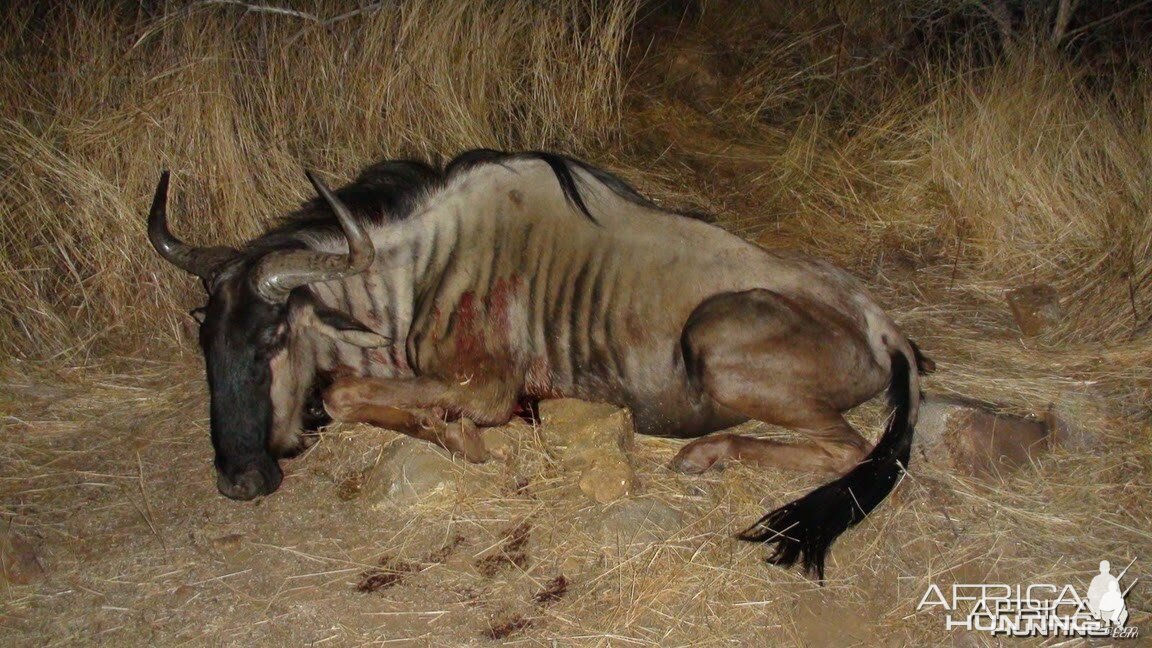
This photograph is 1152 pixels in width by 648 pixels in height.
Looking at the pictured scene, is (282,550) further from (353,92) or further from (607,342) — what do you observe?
(353,92)

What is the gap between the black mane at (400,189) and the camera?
355cm

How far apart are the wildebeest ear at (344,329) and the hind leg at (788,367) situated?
3.63ft

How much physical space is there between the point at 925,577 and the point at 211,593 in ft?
7.36

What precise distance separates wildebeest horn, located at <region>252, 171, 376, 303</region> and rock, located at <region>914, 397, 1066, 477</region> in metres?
2.12

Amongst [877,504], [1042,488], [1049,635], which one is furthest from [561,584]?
[1042,488]

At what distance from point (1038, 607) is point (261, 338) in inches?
102

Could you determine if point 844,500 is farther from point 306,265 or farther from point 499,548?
point 306,265

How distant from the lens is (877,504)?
3.21 m

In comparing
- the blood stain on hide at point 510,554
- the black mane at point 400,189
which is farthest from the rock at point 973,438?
the blood stain on hide at point 510,554

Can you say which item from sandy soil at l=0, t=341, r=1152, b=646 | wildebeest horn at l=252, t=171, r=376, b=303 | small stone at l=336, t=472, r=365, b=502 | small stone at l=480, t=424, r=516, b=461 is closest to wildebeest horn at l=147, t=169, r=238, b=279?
wildebeest horn at l=252, t=171, r=376, b=303

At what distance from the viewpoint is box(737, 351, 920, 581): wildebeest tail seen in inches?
118

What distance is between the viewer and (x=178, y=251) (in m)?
3.47

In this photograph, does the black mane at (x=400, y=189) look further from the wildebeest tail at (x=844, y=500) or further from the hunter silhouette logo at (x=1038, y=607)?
the hunter silhouette logo at (x=1038, y=607)

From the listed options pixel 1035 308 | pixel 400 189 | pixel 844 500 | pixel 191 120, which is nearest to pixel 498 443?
pixel 400 189
